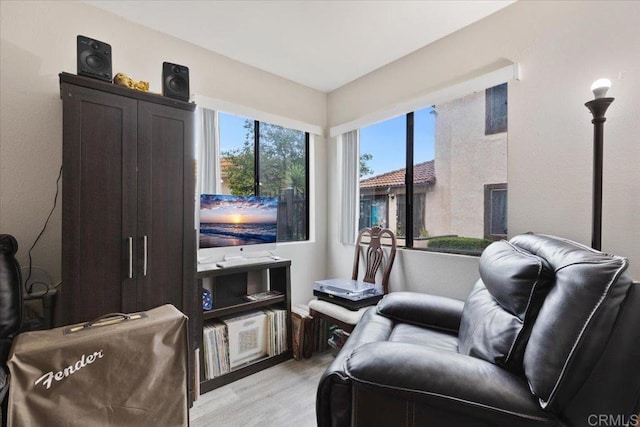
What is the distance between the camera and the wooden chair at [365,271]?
2189mm

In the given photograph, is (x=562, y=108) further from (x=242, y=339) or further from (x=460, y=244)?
(x=242, y=339)

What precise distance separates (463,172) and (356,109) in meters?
1.26

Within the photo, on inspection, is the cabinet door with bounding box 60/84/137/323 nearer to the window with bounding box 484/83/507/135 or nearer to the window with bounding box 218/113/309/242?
the window with bounding box 218/113/309/242

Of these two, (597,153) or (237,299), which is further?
(237,299)

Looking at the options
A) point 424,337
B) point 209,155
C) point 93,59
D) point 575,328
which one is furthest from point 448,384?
point 209,155

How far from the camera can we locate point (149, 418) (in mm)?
1381

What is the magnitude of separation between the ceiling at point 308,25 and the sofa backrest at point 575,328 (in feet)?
5.99

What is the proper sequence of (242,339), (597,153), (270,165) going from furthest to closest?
1. (270,165)
2. (242,339)
3. (597,153)

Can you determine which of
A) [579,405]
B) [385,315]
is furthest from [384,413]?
[385,315]

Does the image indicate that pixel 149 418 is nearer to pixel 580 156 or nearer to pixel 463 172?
pixel 463 172

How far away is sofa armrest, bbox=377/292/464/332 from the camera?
70.3 inches

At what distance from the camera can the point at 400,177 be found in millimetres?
2713

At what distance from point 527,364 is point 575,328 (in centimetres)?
20

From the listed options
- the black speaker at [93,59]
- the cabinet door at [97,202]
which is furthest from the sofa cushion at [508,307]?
the black speaker at [93,59]
